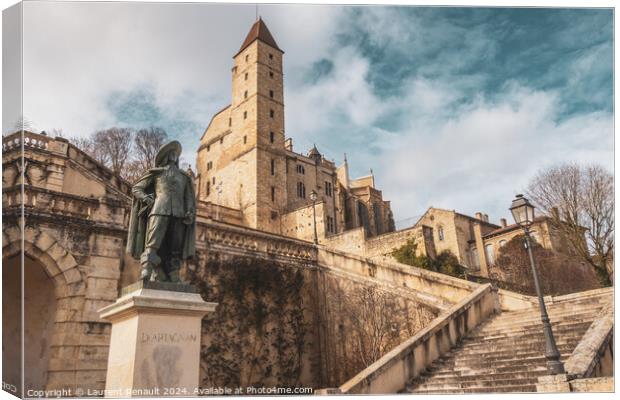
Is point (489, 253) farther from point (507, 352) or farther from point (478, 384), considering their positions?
point (478, 384)

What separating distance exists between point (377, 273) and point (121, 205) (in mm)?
7399

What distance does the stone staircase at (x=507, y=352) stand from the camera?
855 cm

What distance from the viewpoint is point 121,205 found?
1244 cm

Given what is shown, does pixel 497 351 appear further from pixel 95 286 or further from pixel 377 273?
pixel 95 286

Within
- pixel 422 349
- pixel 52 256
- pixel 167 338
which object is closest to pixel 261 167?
pixel 52 256

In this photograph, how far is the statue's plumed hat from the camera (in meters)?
→ 6.79

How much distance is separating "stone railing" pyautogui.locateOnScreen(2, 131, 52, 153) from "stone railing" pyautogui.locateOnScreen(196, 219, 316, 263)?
194 inches

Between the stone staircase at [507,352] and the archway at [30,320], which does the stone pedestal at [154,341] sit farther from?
the stone staircase at [507,352]

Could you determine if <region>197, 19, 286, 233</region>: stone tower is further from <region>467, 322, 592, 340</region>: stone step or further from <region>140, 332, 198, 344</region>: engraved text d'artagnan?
<region>140, 332, 198, 344</region>: engraved text d'artagnan

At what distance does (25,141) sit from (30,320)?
5.25 metres

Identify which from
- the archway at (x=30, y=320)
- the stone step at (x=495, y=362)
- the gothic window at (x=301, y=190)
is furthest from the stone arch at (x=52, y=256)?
the gothic window at (x=301, y=190)

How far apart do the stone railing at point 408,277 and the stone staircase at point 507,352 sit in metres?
1.34

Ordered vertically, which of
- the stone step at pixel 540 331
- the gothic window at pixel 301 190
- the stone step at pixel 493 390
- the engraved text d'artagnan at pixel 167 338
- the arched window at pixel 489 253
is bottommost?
the stone step at pixel 493 390

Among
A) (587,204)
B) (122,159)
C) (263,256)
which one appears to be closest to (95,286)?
(263,256)
